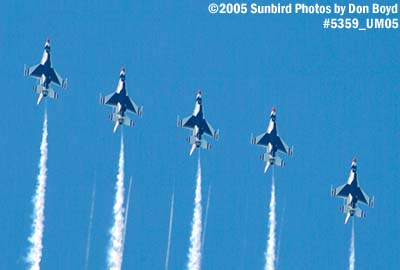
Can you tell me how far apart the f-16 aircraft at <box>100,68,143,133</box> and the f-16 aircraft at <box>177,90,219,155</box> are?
3.91 metres

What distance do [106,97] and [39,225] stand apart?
38.8 feet

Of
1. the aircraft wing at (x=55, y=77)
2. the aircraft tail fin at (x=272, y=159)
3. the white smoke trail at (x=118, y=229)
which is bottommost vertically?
the white smoke trail at (x=118, y=229)

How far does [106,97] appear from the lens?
12794 centimetres

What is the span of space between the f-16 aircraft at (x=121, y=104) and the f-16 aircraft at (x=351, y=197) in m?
18.1

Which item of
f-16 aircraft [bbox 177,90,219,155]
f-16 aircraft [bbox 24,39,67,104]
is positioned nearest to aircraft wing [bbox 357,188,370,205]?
f-16 aircraft [bbox 177,90,219,155]

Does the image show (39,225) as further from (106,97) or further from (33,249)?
(106,97)

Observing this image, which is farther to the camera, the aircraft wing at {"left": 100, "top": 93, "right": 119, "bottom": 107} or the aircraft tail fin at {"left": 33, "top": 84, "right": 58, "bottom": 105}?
the aircraft wing at {"left": 100, "top": 93, "right": 119, "bottom": 107}

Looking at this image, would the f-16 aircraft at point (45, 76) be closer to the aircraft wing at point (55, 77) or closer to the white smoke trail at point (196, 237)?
the aircraft wing at point (55, 77)

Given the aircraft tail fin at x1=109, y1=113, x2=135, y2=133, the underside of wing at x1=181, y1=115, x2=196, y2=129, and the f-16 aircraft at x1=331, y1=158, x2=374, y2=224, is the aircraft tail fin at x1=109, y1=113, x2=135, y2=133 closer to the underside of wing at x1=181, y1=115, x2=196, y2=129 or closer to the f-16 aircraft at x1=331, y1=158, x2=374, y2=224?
the underside of wing at x1=181, y1=115, x2=196, y2=129

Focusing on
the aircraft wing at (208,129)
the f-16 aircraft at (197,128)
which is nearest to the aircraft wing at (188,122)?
the f-16 aircraft at (197,128)

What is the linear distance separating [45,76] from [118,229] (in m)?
13.6

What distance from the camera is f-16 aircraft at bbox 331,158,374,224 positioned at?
132 meters

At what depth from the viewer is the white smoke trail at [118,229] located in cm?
12312

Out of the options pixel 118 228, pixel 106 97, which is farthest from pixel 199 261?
pixel 106 97
